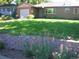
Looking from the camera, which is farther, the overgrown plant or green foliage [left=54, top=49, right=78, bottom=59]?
the overgrown plant

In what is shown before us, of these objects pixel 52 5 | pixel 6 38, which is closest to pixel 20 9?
pixel 52 5

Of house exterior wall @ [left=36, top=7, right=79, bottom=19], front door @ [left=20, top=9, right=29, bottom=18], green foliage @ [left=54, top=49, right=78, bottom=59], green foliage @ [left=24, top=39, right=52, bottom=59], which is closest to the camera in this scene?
green foliage @ [left=54, top=49, right=78, bottom=59]

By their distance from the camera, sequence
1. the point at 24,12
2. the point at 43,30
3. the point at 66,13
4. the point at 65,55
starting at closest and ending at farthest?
the point at 65,55, the point at 43,30, the point at 66,13, the point at 24,12

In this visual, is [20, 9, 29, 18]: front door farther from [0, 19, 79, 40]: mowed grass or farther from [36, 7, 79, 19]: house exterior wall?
[0, 19, 79, 40]: mowed grass

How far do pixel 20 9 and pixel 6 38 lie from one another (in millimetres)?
31848

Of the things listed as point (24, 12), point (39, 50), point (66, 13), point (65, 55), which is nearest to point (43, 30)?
point (39, 50)

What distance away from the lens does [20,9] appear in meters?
45.3

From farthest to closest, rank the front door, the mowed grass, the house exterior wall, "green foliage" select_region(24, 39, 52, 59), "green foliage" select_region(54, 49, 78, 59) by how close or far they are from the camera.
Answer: the front door < the house exterior wall < the mowed grass < "green foliage" select_region(24, 39, 52, 59) < "green foliage" select_region(54, 49, 78, 59)

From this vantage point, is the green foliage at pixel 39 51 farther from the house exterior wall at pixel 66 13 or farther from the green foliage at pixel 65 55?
the house exterior wall at pixel 66 13

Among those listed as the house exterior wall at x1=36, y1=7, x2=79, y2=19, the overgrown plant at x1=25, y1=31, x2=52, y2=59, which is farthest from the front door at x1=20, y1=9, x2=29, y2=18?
the overgrown plant at x1=25, y1=31, x2=52, y2=59

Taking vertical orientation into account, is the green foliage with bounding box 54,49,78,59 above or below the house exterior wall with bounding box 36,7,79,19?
above

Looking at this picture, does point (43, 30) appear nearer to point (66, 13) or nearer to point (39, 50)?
point (39, 50)

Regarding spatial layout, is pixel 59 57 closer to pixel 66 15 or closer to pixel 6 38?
pixel 6 38

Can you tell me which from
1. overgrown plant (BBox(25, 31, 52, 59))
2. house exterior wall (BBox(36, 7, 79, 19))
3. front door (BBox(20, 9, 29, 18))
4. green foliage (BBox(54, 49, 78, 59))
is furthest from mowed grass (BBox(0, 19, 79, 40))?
front door (BBox(20, 9, 29, 18))
